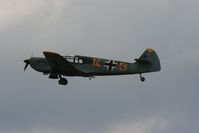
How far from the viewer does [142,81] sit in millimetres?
46500

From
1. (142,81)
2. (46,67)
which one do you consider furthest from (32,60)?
Result: (142,81)

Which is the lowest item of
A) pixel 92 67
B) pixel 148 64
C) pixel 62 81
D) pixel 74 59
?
pixel 62 81

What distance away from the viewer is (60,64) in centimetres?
4725

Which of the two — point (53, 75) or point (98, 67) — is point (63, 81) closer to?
point (53, 75)

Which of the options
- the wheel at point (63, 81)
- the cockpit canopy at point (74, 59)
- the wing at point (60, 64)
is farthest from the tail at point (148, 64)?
the wheel at point (63, 81)

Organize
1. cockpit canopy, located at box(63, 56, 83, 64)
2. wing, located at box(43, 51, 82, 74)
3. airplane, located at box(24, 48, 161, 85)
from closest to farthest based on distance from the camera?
wing, located at box(43, 51, 82, 74)
airplane, located at box(24, 48, 161, 85)
cockpit canopy, located at box(63, 56, 83, 64)

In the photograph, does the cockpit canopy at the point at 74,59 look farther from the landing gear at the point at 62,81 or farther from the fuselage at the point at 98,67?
the landing gear at the point at 62,81

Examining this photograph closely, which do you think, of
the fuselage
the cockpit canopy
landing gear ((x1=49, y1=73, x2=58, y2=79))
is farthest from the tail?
landing gear ((x1=49, y1=73, x2=58, y2=79))

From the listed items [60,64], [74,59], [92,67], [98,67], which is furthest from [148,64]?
[60,64]

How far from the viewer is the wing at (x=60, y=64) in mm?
46938

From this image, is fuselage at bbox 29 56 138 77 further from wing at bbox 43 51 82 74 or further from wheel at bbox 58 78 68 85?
wheel at bbox 58 78 68 85

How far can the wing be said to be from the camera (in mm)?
46938

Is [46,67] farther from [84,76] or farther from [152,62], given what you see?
[152,62]

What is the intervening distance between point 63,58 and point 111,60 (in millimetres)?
3411
